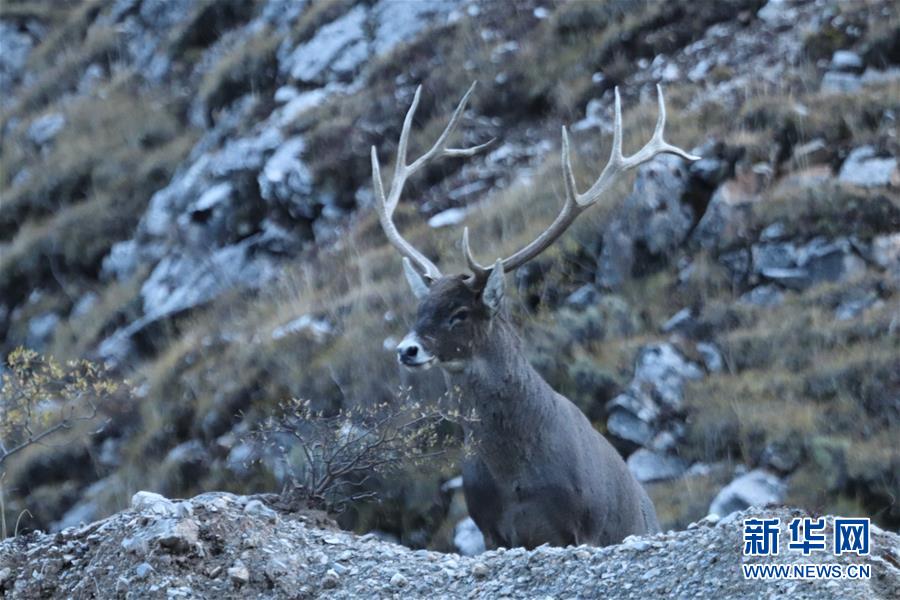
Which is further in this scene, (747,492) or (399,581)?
(747,492)

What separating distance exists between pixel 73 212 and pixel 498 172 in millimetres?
8748

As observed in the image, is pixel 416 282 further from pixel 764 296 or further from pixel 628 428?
pixel 764 296

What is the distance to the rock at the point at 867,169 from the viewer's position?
1377 centimetres

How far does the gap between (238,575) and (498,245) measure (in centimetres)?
879

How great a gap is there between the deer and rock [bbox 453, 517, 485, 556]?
235 cm

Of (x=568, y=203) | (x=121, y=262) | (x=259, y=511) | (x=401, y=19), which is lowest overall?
(x=121, y=262)

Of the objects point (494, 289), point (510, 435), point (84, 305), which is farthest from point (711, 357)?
point (84, 305)

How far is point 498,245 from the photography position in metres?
15.6

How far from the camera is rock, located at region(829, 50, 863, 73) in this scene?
51.7 feet

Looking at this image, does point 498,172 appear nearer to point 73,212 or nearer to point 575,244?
point 575,244

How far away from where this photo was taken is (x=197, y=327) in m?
18.1

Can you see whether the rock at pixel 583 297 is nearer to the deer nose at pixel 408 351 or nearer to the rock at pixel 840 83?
the rock at pixel 840 83

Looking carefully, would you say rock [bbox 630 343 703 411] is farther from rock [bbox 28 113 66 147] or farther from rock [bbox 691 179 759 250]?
rock [bbox 28 113 66 147]

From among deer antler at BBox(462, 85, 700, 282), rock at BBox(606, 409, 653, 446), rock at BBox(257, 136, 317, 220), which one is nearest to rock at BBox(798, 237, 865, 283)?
rock at BBox(606, 409, 653, 446)
